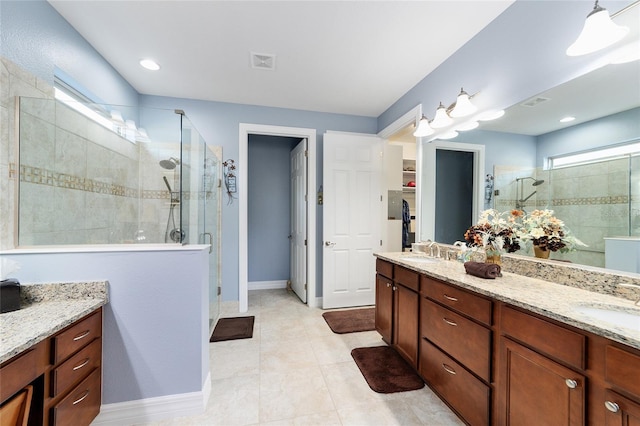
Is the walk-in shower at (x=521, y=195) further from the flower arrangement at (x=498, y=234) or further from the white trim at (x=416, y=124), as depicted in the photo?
the white trim at (x=416, y=124)

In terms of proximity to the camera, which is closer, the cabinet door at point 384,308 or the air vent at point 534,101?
the air vent at point 534,101

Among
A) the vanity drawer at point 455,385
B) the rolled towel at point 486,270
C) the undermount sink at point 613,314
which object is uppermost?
the rolled towel at point 486,270

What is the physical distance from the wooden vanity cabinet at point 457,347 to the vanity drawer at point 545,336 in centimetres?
11

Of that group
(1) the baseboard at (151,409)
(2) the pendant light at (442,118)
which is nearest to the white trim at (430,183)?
(2) the pendant light at (442,118)

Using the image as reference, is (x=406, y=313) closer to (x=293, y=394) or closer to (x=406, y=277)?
(x=406, y=277)

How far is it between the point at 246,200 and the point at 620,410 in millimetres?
3141

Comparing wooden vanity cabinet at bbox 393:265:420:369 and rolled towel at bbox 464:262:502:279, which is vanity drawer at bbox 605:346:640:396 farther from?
A: wooden vanity cabinet at bbox 393:265:420:369

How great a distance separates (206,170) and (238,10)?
1.53 m

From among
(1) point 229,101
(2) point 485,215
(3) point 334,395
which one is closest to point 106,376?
(3) point 334,395

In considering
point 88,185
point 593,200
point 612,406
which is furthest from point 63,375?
point 593,200

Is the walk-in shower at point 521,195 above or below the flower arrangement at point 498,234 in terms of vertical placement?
above

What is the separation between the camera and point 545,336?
104 cm

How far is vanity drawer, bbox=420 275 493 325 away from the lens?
1.31 meters

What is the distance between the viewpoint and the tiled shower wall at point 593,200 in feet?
3.99
